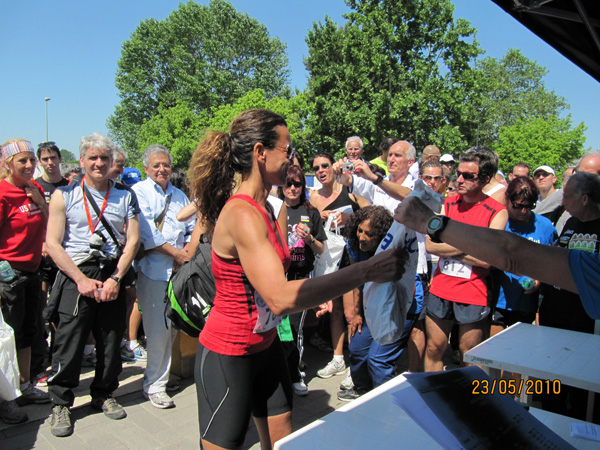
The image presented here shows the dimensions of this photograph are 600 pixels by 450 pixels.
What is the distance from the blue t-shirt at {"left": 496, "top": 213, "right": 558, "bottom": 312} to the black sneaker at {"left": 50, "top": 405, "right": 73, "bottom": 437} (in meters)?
3.79

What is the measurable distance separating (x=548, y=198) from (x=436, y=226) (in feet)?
14.6

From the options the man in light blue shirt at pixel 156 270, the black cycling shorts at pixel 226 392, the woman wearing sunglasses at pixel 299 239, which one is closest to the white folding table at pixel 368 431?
the black cycling shorts at pixel 226 392

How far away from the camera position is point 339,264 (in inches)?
178

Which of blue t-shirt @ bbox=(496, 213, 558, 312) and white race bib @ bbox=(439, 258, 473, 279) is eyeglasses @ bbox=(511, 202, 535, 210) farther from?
white race bib @ bbox=(439, 258, 473, 279)

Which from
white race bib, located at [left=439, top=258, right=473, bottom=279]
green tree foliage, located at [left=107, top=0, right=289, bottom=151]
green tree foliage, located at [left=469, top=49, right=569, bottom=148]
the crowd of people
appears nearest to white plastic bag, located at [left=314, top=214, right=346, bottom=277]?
the crowd of people

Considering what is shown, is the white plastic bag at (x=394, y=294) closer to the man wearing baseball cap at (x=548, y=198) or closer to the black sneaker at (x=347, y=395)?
the black sneaker at (x=347, y=395)

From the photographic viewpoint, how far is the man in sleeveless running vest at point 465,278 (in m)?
3.44

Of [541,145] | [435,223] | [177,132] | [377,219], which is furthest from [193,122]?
[435,223]

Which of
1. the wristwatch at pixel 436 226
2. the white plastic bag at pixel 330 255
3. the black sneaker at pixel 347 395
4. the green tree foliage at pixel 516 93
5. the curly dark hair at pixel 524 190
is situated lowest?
the black sneaker at pixel 347 395

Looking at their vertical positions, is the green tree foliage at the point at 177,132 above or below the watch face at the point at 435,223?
above

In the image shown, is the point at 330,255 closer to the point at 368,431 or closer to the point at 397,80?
the point at 368,431

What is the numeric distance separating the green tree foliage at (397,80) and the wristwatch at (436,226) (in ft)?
82.9

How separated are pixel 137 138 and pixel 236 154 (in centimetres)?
4259

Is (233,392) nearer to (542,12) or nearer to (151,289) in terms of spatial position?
(151,289)
